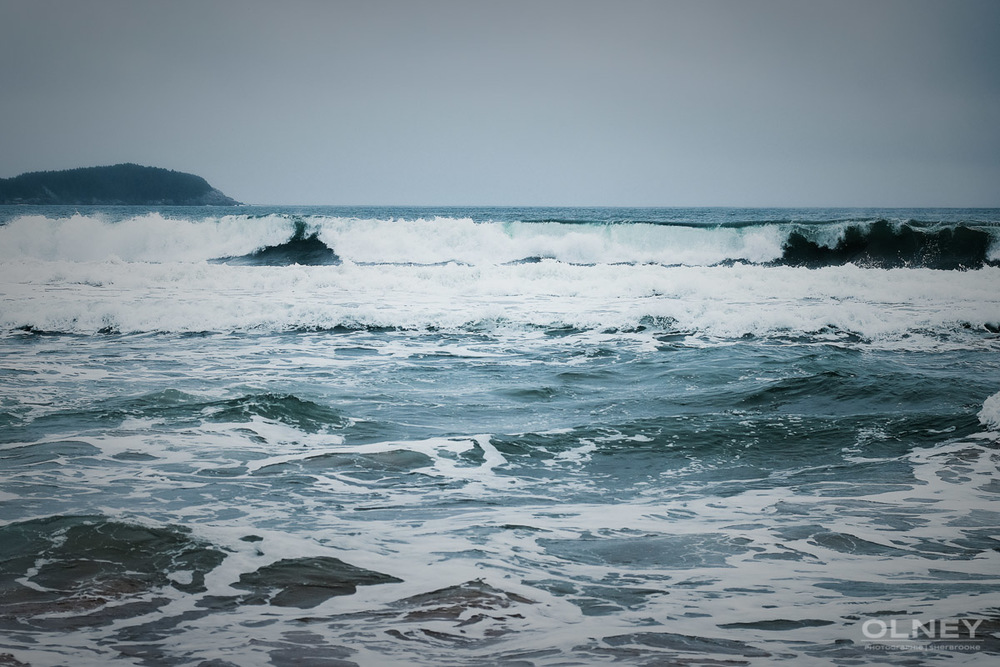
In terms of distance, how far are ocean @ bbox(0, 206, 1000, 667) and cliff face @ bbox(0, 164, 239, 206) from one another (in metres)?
28.3

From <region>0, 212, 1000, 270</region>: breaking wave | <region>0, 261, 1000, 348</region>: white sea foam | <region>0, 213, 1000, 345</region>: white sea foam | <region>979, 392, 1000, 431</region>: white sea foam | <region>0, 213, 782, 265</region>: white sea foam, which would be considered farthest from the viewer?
<region>0, 213, 782, 265</region>: white sea foam

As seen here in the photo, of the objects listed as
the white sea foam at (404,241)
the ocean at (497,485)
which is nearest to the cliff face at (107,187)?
the white sea foam at (404,241)

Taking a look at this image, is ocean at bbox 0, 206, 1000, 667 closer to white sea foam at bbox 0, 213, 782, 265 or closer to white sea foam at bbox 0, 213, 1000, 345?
white sea foam at bbox 0, 213, 1000, 345

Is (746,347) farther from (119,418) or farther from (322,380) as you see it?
(119,418)

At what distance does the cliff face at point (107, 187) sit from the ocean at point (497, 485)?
2826cm

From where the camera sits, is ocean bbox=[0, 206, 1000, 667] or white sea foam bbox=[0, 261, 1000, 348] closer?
ocean bbox=[0, 206, 1000, 667]

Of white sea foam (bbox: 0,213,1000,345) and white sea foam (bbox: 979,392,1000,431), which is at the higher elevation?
white sea foam (bbox: 0,213,1000,345)

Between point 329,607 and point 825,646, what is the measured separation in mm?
2029

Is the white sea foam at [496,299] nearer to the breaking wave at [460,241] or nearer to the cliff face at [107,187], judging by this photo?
the breaking wave at [460,241]

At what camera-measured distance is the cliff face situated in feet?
117

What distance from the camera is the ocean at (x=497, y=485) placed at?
290 centimetres

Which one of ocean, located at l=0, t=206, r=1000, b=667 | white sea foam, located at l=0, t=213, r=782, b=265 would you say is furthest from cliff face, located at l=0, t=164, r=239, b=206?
ocean, located at l=0, t=206, r=1000, b=667

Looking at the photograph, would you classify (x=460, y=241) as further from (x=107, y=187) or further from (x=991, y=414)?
(x=107, y=187)

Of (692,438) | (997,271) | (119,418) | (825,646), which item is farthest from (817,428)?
(997,271)
